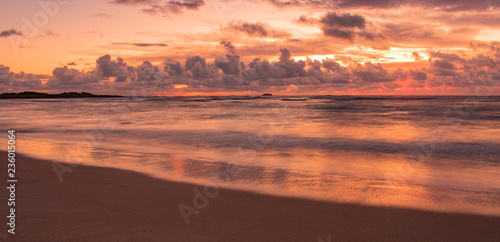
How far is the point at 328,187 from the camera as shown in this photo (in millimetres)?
6344

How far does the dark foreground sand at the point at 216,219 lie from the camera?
13.1 ft

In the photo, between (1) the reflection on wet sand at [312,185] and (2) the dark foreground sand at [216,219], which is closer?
(2) the dark foreground sand at [216,219]

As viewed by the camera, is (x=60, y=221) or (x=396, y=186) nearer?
(x=60, y=221)

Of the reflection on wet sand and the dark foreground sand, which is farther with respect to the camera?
the reflection on wet sand

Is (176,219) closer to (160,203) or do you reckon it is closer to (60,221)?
(160,203)

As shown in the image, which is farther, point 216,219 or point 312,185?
point 312,185

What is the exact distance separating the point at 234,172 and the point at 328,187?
233 centimetres

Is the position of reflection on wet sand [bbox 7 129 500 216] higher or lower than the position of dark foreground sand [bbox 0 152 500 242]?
lower

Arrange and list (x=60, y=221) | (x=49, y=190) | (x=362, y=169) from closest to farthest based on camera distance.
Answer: (x=60, y=221), (x=49, y=190), (x=362, y=169)

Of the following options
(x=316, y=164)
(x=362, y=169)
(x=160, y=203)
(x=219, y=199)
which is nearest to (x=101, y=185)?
(x=160, y=203)

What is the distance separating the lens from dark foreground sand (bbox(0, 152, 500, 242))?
13.1 ft

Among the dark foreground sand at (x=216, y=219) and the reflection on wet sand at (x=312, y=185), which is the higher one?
the dark foreground sand at (x=216, y=219)

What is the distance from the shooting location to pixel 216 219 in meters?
4.52

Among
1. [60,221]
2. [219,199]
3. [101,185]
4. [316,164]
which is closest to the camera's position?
[60,221]
